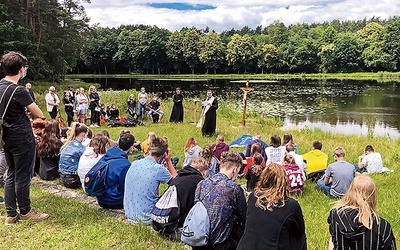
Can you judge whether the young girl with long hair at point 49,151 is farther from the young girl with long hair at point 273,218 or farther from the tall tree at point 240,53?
the tall tree at point 240,53

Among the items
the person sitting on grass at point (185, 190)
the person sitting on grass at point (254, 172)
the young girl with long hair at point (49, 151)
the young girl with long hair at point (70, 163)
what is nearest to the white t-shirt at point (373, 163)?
the person sitting on grass at point (254, 172)

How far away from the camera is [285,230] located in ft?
9.80

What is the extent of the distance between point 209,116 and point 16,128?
8.30 meters

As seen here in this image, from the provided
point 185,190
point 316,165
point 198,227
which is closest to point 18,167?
point 185,190

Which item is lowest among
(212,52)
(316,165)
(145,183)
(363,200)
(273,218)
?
(316,165)

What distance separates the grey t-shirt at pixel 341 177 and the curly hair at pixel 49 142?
4527mm

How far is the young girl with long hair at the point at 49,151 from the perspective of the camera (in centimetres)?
643

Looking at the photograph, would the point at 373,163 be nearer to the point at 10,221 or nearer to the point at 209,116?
the point at 209,116

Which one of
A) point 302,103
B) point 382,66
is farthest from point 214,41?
point 302,103

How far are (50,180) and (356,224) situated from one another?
523cm

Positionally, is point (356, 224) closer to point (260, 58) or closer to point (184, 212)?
point (184, 212)

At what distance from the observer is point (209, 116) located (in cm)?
1204

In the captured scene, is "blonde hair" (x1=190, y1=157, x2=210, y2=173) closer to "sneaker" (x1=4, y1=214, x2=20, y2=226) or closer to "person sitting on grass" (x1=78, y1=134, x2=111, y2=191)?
"person sitting on grass" (x1=78, y1=134, x2=111, y2=191)

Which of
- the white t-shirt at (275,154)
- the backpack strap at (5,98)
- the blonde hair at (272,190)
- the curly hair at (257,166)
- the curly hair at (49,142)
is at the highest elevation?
the backpack strap at (5,98)
